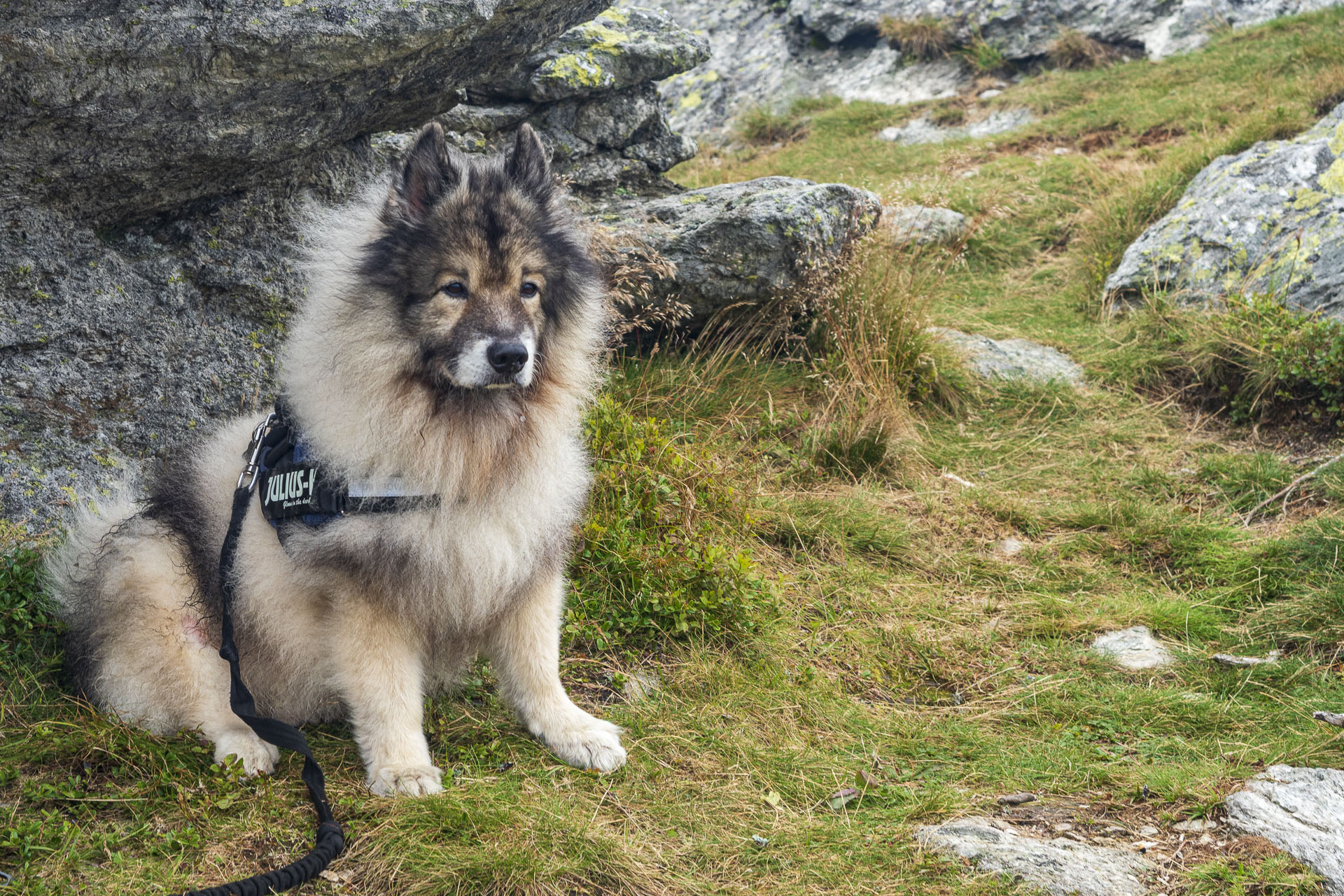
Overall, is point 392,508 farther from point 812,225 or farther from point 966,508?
point 812,225

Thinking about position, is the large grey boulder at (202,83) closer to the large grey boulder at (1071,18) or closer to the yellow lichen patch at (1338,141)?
the yellow lichen patch at (1338,141)

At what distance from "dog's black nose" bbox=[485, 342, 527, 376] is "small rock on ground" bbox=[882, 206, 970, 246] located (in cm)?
539

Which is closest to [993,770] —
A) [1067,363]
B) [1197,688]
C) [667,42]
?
[1197,688]

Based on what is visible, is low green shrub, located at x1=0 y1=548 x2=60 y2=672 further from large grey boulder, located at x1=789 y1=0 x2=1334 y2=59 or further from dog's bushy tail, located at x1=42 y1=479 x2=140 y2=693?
large grey boulder, located at x1=789 y1=0 x2=1334 y2=59

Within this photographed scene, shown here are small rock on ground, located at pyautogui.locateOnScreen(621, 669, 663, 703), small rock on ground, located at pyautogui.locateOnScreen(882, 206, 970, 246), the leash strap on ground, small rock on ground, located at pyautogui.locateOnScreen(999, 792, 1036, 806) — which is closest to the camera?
the leash strap on ground

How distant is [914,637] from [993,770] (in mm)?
942

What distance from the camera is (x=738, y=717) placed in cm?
330

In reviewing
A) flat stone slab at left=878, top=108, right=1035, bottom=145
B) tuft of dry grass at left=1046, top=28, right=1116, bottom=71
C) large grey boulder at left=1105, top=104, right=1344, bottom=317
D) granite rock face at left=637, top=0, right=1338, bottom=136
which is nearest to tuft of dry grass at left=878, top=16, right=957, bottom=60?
granite rock face at left=637, top=0, right=1338, bottom=136

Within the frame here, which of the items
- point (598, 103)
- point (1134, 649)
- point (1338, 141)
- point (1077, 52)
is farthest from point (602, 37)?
point (1077, 52)

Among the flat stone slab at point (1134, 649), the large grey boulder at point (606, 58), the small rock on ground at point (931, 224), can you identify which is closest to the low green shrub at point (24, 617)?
the large grey boulder at point (606, 58)

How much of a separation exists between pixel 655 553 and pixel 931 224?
17.2ft

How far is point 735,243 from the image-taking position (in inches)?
219

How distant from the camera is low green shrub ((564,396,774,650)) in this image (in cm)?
374

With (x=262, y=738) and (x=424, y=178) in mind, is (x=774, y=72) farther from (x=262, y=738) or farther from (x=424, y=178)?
(x=262, y=738)
